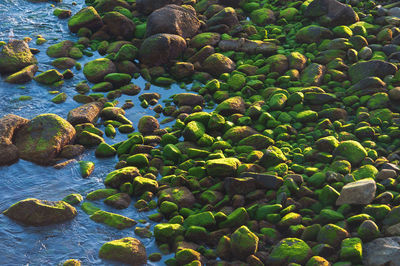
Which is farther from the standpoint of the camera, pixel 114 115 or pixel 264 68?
pixel 264 68

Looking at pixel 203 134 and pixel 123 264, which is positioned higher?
→ pixel 203 134

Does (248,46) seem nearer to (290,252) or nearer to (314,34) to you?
(314,34)

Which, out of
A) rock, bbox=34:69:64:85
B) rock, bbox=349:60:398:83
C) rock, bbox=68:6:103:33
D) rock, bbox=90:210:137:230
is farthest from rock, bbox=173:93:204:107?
rock, bbox=68:6:103:33

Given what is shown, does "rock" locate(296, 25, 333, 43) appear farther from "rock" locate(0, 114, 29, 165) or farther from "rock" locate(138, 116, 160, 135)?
"rock" locate(0, 114, 29, 165)

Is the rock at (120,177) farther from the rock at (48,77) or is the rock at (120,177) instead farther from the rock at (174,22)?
the rock at (174,22)

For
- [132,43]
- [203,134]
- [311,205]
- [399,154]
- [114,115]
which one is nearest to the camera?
[311,205]

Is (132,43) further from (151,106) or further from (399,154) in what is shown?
(399,154)

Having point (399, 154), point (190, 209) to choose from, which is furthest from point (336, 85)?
point (190, 209)

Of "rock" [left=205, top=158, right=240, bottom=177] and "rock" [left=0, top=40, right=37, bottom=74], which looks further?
"rock" [left=0, top=40, right=37, bottom=74]
